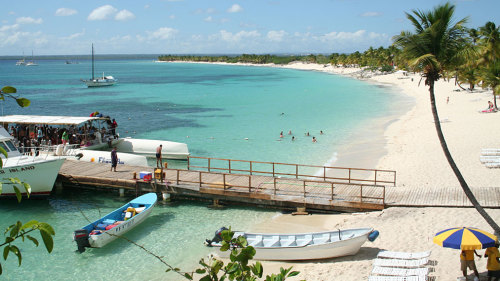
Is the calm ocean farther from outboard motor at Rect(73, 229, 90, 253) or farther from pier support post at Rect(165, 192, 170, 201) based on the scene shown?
pier support post at Rect(165, 192, 170, 201)

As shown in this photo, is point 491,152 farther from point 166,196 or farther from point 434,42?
point 166,196

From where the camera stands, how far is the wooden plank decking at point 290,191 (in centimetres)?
1773

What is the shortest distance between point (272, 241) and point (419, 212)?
245 inches

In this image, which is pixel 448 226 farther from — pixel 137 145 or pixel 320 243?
pixel 137 145

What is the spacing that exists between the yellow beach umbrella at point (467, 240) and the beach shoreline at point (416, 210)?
1639 millimetres

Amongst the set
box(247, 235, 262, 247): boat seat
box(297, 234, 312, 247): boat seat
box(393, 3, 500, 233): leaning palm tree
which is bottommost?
box(247, 235, 262, 247): boat seat

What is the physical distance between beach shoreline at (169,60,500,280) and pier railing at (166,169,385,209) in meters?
0.71

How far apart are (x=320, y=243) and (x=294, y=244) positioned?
0.92 m

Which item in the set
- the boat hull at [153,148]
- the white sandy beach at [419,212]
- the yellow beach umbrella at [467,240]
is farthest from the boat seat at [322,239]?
the boat hull at [153,148]

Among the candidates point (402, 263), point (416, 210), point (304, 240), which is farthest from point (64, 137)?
point (402, 263)

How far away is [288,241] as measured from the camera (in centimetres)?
1481

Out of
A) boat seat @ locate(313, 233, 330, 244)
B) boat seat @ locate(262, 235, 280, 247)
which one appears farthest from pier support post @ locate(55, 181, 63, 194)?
boat seat @ locate(313, 233, 330, 244)

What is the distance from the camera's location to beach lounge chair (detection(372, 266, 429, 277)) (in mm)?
11445

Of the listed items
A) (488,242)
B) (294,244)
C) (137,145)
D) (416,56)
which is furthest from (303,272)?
(137,145)
